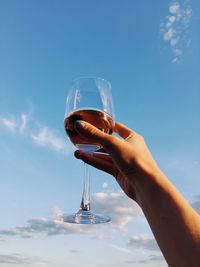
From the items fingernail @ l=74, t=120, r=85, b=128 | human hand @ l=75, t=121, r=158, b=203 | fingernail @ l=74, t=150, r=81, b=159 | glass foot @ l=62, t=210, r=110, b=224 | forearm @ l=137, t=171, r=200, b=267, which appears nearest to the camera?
forearm @ l=137, t=171, r=200, b=267

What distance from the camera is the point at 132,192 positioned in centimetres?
249

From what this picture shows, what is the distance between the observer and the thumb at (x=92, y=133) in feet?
7.87

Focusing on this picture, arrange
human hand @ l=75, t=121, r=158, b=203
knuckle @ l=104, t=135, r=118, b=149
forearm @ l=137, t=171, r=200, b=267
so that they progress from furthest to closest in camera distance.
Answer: knuckle @ l=104, t=135, r=118, b=149
human hand @ l=75, t=121, r=158, b=203
forearm @ l=137, t=171, r=200, b=267

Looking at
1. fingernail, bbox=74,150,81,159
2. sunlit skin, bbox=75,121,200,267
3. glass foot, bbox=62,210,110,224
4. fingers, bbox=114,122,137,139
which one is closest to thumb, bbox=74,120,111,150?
sunlit skin, bbox=75,121,200,267

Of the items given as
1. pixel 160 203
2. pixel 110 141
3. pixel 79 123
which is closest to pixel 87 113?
pixel 79 123

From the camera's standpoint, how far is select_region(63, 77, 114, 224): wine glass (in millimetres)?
2967

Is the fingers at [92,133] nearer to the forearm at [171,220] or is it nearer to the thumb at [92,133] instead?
the thumb at [92,133]

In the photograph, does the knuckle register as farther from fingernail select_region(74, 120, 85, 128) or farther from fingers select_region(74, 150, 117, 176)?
fingers select_region(74, 150, 117, 176)

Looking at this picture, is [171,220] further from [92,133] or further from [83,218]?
[83,218]

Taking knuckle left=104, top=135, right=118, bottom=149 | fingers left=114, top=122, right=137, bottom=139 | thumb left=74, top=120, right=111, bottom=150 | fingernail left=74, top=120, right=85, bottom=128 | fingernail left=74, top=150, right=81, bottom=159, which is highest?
fingers left=114, top=122, right=137, bottom=139

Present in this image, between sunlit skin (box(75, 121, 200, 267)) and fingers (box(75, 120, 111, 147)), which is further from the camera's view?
fingers (box(75, 120, 111, 147))

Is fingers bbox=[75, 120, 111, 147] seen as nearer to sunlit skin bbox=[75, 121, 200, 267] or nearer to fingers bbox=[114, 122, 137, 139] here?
sunlit skin bbox=[75, 121, 200, 267]

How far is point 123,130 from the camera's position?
307 cm

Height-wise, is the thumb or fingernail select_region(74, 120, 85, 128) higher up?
fingernail select_region(74, 120, 85, 128)
